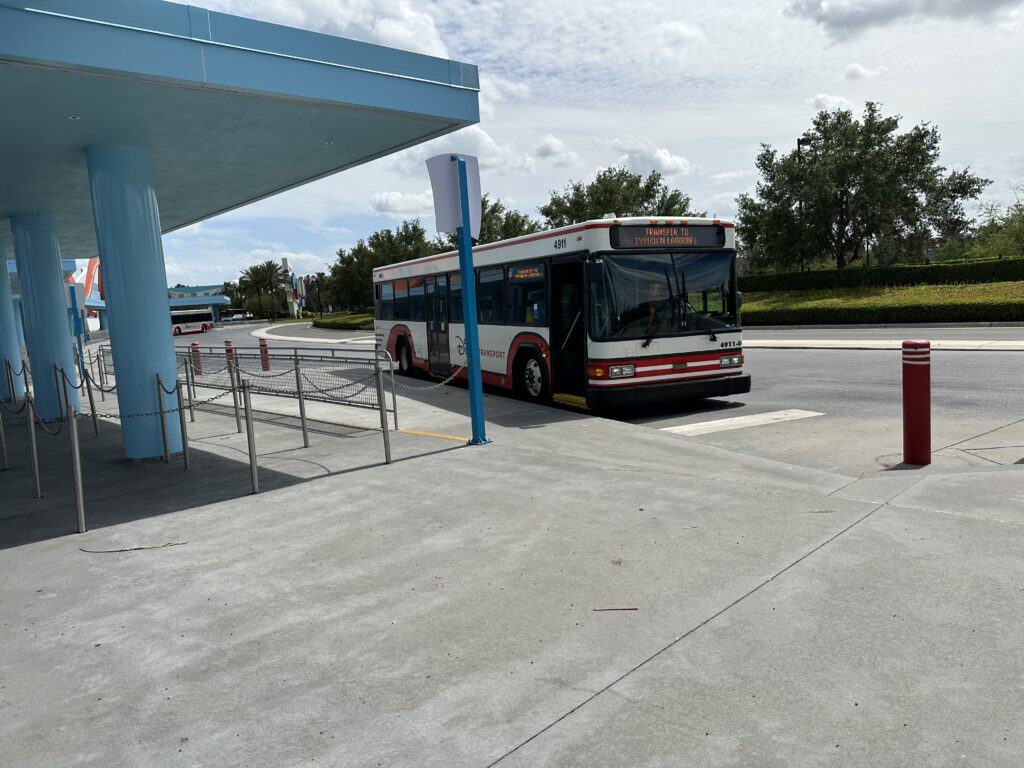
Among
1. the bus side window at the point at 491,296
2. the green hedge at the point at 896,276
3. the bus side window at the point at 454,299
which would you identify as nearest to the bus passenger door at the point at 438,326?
the bus side window at the point at 454,299

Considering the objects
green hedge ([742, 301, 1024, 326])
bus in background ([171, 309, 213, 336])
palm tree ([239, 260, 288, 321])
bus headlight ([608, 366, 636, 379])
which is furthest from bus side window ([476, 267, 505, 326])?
palm tree ([239, 260, 288, 321])

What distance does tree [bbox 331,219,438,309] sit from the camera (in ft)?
192

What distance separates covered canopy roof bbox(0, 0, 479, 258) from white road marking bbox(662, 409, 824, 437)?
4960mm

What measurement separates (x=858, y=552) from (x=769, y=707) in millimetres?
1886

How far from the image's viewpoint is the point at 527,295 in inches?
505

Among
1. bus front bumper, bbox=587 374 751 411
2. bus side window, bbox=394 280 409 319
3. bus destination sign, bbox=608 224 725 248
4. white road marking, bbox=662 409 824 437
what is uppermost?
bus destination sign, bbox=608 224 725 248

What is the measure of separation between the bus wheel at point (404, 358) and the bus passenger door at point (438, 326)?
1809mm

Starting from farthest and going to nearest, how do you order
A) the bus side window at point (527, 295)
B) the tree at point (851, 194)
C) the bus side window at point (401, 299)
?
the tree at point (851, 194), the bus side window at point (401, 299), the bus side window at point (527, 295)

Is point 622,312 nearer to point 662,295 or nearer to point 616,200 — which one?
point 662,295

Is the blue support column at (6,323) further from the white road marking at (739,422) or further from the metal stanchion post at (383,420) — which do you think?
the white road marking at (739,422)

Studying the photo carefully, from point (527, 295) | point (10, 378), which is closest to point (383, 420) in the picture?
point (527, 295)

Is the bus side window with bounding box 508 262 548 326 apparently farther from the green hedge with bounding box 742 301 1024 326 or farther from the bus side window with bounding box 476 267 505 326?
the green hedge with bounding box 742 301 1024 326

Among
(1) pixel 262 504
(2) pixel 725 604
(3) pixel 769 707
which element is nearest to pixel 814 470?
(2) pixel 725 604

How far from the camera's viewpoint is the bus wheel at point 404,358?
19.3 meters
